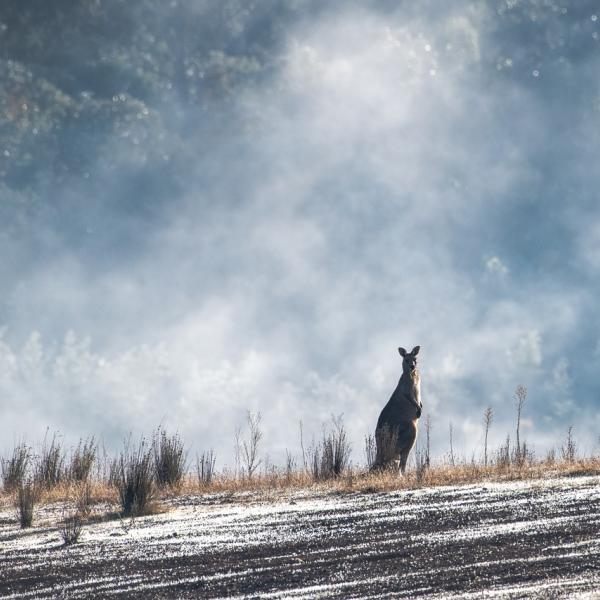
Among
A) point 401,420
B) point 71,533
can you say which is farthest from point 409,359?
point 71,533

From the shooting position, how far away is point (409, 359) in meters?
16.3

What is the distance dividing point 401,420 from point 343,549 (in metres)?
6.89

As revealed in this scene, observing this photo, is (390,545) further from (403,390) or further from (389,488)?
(403,390)

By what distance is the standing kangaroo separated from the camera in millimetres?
14742

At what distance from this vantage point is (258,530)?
10.2 meters

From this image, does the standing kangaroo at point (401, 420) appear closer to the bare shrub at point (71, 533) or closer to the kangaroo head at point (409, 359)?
the kangaroo head at point (409, 359)

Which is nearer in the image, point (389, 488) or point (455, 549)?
point (455, 549)

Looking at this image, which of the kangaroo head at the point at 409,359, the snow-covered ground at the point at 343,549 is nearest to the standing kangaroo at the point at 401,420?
the kangaroo head at the point at 409,359

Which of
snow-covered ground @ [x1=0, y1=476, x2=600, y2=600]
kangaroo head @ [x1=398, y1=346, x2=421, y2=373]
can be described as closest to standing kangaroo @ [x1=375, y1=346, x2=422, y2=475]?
kangaroo head @ [x1=398, y1=346, x2=421, y2=373]

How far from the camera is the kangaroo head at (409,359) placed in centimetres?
1622

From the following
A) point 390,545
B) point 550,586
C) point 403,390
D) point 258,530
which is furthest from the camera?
point 403,390

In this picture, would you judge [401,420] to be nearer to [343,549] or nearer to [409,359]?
[409,359]

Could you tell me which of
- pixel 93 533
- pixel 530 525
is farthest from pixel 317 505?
pixel 530 525

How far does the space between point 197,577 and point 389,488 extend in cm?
491
